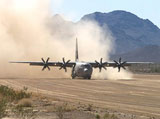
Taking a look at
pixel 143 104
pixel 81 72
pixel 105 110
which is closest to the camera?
pixel 105 110

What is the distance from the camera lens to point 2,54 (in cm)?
8825

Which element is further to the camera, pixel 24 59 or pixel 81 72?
pixel 24 59

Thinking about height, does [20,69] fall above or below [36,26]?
below

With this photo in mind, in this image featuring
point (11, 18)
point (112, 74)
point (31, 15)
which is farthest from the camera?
point (31, 15)

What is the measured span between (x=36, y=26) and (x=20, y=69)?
1678 centimetres

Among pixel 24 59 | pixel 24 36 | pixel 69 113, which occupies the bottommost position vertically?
pixel 69 113

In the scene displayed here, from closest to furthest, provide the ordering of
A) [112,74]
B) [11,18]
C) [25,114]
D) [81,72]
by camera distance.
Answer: [25,114] → [81,72] → [112,74] → [11,18]

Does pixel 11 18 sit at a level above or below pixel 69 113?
above

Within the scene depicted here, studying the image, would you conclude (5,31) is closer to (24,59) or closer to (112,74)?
(24,59)

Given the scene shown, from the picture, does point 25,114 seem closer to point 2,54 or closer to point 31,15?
point 2,54

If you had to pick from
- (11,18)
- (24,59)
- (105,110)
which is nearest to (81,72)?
(24,59)

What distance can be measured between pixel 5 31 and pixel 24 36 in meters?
6.36

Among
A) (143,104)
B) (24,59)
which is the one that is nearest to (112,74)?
(24,59)

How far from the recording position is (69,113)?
2191cm
